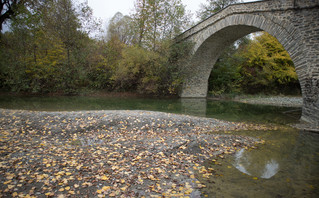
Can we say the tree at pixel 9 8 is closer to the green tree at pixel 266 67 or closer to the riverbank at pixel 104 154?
the riverbank at pixel 104 154

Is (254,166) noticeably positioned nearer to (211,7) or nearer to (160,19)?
(160,19)

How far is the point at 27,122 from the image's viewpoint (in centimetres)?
643

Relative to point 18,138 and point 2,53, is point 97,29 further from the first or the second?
point 18,138

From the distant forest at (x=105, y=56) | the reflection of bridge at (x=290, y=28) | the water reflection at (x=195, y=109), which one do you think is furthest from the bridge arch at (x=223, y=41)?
the water reflection at (x=195, y=109)

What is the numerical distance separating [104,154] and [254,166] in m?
3.46

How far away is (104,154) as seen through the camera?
4441mm

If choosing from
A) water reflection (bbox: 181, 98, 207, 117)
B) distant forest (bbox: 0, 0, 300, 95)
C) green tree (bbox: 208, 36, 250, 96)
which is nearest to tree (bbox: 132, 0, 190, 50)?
distant forest (bbox: 0, 0, 300, 95)

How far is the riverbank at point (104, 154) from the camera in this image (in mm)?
3121

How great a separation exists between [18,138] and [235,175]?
18.7 feet

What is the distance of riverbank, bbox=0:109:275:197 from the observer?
312 centimetres

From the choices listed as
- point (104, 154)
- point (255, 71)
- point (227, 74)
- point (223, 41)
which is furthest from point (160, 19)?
point (104, 154)

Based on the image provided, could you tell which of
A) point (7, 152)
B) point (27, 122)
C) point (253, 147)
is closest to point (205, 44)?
point (253, 147)

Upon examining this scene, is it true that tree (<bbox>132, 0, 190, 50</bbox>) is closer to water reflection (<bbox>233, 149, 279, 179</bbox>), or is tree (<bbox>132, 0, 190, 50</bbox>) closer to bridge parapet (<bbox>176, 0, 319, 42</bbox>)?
bridge parapet (<bbox>176, 0, 319, 42</bbox>)

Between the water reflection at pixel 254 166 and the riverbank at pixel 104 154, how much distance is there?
437 mm
